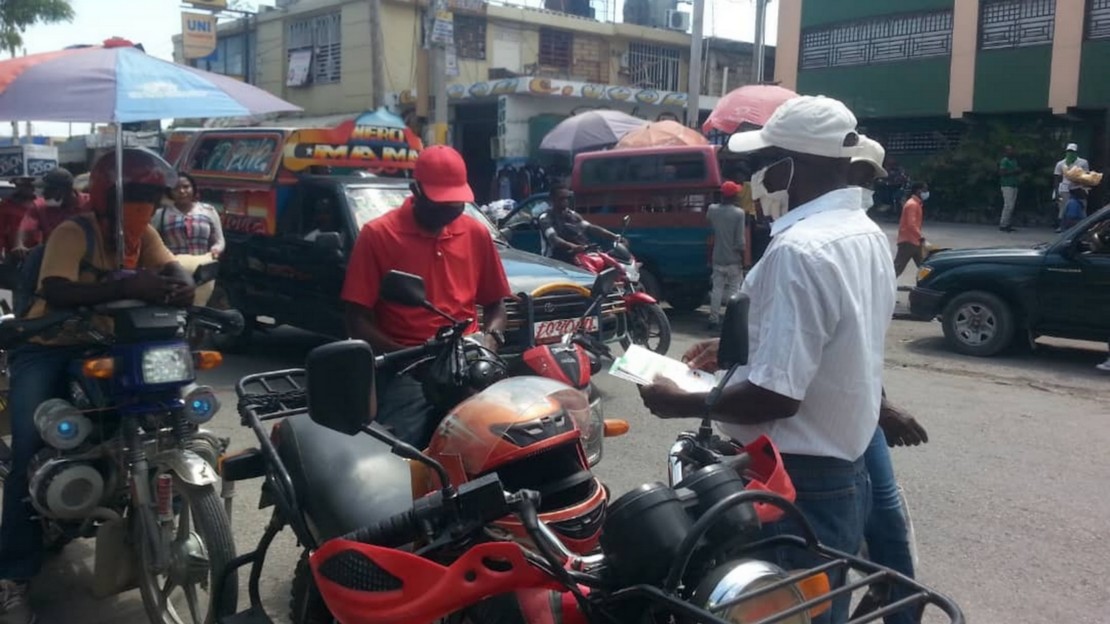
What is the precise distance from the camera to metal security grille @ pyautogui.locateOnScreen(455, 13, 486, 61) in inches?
1127

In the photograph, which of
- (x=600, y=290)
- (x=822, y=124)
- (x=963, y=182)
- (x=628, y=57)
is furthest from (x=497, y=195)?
(x=822, y=124)

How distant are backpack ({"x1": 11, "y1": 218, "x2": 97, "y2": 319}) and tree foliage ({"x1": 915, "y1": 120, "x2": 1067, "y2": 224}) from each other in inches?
868

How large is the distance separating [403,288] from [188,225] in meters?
6.67

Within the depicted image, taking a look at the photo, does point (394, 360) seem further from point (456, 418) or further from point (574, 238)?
point (574, 238)

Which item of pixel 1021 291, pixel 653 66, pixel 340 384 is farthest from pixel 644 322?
pixel 653 66

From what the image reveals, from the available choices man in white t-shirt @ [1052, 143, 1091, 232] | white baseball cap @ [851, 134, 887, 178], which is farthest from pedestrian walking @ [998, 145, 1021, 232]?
white baseball cap @ [851, 134, 887, 178]

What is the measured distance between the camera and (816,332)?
2387 mm

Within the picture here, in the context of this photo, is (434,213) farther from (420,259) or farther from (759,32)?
(759,32)

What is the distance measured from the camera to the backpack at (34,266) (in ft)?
13.1

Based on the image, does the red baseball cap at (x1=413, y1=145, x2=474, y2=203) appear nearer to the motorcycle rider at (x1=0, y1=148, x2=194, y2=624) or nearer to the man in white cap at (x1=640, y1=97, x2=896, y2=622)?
the motorcycle rider at (x1=0, y1=148, x2=194, y2=624)

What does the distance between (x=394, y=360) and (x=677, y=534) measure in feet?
5.63

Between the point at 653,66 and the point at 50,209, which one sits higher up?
the point at 653,66

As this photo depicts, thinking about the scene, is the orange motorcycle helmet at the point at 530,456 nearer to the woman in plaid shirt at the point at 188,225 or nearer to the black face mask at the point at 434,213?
the black face mask at the point at 434,213

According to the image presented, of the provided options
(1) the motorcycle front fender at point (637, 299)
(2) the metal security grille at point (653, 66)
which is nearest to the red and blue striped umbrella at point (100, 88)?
(1) the motorcycle front fender at point (637, 299)
